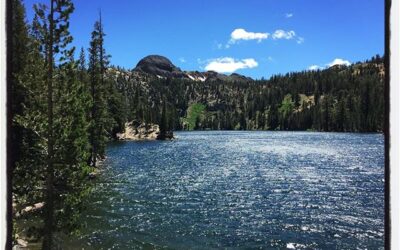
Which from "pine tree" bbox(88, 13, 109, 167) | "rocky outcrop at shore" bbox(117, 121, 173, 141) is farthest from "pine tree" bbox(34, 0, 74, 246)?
"rocky outcrop at shore" bbox(117, 121, 173, 141)

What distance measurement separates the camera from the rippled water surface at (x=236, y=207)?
31594 mm

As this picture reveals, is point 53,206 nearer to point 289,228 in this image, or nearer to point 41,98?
point 41,98

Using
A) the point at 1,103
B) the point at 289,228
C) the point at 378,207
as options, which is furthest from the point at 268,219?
the point at 1,103

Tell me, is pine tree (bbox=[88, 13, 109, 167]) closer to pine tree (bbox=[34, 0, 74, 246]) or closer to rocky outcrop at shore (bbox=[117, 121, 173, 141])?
pine tree (bbox=[34, 0, 74, 246])

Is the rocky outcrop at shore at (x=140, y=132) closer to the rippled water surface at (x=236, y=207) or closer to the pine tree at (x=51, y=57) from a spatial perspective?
the rippled water surface at (x=236, y=207)

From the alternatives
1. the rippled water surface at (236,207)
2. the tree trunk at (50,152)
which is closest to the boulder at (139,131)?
the rippled water surface at (236,207)

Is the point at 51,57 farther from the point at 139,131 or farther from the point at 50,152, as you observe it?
the point at 139,131

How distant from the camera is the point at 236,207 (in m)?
43.2

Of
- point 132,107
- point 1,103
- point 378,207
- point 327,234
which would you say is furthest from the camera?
point 132,107

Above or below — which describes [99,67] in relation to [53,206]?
above

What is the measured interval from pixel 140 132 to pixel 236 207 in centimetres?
11780

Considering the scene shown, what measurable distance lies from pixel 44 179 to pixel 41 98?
428 centimetres

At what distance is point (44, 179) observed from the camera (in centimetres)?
2136

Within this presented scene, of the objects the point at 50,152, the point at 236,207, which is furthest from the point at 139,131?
the point at 50,152
